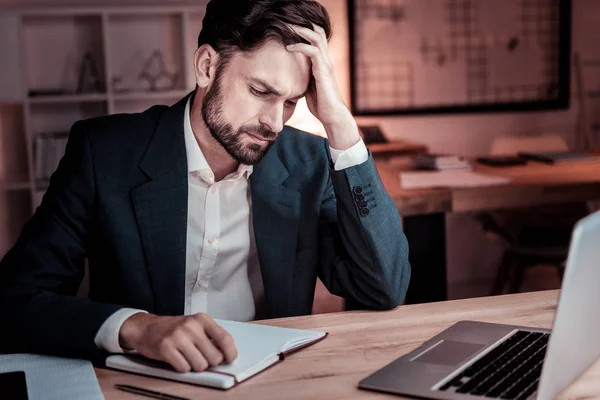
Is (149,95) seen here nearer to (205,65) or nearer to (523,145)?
(523,145)

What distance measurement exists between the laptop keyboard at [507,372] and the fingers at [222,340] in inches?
12.3

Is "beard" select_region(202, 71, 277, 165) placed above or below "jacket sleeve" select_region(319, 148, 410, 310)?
above

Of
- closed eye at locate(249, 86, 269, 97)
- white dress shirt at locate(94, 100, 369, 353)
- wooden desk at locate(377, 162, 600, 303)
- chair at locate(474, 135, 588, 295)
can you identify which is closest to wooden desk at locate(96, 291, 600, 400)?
white dress shirt at locate(94, 100, 369, 353)

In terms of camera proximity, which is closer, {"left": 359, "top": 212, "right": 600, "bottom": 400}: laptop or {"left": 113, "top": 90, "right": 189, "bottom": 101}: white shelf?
{"left": 359, "top": 212, "right": 600, "bottom": 400}: laptop

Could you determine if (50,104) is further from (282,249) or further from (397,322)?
(397,322)

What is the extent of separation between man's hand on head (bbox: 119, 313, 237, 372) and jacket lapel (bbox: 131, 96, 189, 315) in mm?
439

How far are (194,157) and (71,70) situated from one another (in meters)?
3.45

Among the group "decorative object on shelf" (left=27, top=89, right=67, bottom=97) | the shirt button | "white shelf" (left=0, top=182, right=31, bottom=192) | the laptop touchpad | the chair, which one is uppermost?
"decorative object on shelf" (left=27, top=89, right=67, bottom=97)

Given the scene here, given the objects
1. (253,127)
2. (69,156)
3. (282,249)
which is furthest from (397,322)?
(69,156)

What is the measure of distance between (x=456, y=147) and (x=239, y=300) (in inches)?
153

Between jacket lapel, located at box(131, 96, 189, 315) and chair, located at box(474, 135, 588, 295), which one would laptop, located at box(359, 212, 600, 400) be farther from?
chair, located at box(474, 135, 588, 295)

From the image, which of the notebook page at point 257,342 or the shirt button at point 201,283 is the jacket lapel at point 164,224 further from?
the notebook page at point 257,342

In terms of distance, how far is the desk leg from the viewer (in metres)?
3.36

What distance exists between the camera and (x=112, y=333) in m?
1.32
